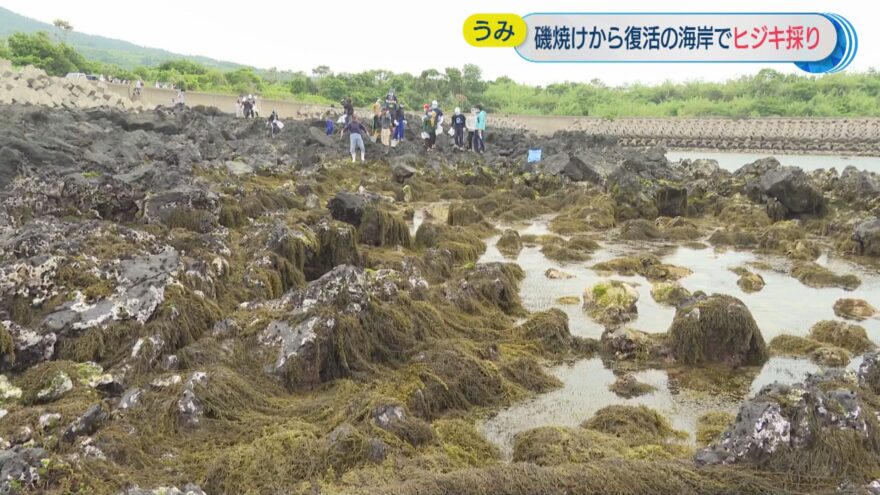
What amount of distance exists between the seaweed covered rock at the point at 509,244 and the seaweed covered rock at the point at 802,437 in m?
7.72

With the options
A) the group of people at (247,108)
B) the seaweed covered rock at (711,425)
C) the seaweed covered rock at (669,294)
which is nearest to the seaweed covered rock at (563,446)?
the seaweed covered rock at (711,425)

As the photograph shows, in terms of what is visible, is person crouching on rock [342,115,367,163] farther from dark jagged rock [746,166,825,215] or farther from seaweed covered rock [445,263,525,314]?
seaweed covered rock [445,263,525,314]

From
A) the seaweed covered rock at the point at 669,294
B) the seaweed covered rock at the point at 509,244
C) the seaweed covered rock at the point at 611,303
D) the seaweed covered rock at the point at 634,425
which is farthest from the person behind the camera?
the seaweed covered rock at the point at 509,244

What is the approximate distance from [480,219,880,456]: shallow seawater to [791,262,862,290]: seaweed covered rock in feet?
0.45

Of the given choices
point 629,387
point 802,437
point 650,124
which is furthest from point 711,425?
point 650,124

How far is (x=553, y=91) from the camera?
91938 millimetres

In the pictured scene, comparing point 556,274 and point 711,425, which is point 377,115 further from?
point 711,425

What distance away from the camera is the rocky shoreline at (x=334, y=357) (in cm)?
396

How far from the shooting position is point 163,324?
5.77m

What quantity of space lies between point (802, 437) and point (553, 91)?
91.7 metres

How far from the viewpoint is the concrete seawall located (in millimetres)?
45875

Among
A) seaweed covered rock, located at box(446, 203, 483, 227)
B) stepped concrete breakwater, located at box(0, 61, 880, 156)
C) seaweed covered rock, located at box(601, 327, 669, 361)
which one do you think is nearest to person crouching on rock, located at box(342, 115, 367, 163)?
seaweed covered rock, located at box(446, 203, 483, 227)

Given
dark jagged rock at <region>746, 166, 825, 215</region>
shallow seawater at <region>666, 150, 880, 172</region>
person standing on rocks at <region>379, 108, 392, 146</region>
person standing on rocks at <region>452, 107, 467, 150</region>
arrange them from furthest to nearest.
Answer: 1. shallow seawater at <region>666, 150, 880, 172</region>
2. person standing on rocks at <region>452, 107, 467, 150</region>
3. person standing on rocks at <region>379, 108, 392, 146</region>
4. dark jagged rock at <region>746, 166, 825, 215</region>

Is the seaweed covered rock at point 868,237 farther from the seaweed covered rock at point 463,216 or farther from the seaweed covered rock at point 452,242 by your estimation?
the seaweed covered rock at point 463,216
